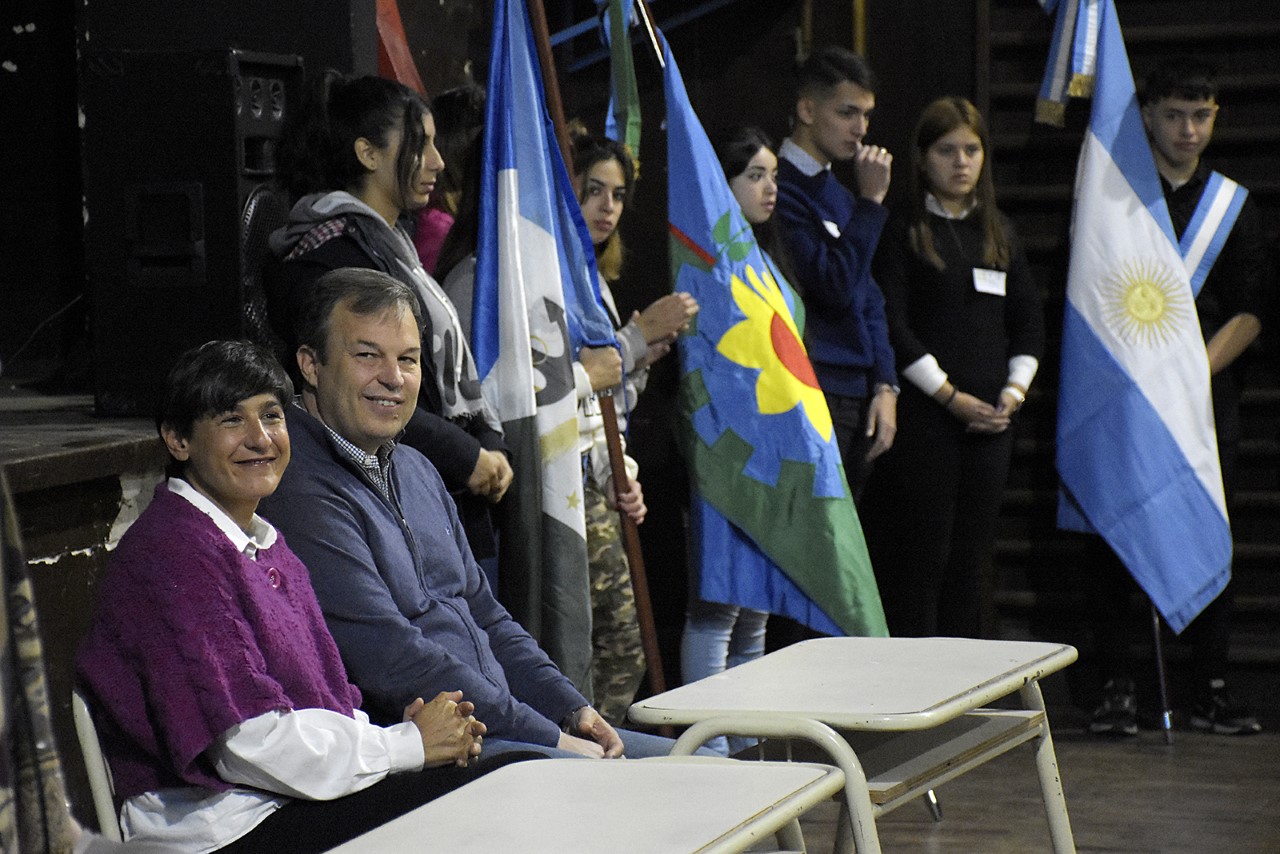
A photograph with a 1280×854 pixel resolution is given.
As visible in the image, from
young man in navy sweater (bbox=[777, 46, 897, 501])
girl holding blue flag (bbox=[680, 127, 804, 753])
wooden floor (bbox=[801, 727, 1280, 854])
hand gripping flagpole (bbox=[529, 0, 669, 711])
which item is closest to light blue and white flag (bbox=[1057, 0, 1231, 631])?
wooden floor (bbox=[801, 727, 1280, 854])

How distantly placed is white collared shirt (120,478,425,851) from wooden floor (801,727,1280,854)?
169 cm

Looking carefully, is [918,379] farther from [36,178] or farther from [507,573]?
[36,178]

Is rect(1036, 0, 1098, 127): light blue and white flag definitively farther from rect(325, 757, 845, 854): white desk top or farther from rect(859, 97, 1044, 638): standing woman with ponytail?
rect(325, 757, 845, 854): white desk top

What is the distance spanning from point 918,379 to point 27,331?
261 centimetres

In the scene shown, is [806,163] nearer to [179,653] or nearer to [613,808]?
[179,653]

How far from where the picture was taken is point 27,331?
5.04 metres

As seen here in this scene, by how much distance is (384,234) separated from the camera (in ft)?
9.57

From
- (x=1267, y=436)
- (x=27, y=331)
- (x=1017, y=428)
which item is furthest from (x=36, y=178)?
(x=1267, y=436)

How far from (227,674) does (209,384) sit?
384 millimetres

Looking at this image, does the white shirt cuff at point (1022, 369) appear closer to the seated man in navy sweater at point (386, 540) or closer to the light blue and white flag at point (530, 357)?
the light blue and white flag at point (530, 357)

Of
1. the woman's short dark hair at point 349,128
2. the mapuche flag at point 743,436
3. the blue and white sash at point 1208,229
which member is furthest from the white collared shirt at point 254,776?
the blue and white sash at point 1208,229

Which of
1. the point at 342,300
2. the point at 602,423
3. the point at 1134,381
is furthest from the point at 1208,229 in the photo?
the point at 342,300

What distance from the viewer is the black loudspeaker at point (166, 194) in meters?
3.34

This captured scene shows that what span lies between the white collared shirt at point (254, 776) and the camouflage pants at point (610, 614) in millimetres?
1512
